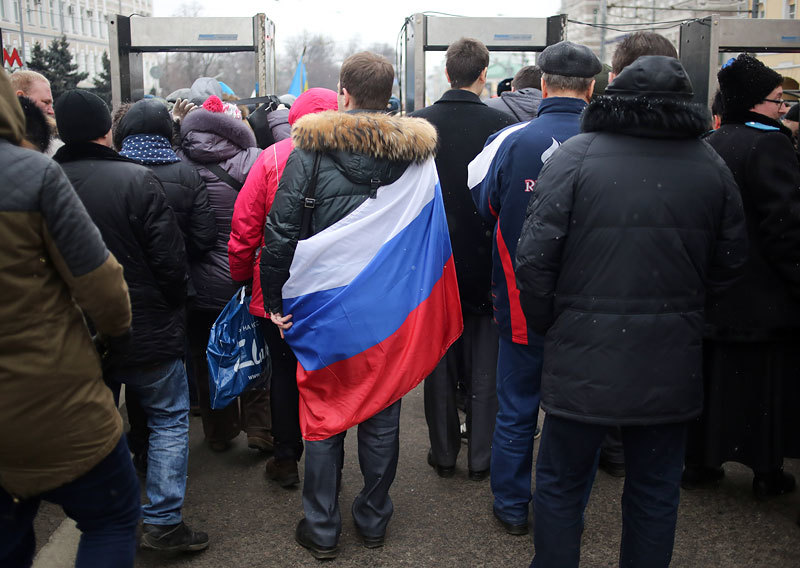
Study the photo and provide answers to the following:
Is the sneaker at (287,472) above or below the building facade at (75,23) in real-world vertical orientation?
below

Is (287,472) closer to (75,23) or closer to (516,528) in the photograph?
(516,528)

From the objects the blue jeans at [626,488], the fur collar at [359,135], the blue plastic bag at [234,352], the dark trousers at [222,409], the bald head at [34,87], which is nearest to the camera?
the blue jeans at [626,488]

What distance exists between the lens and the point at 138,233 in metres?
3.45

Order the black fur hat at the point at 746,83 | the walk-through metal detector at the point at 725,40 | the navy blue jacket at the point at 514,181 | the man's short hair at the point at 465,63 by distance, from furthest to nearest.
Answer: the walk-through metal detector at the point at 725,40 → the man's short hair at the point at 465,63 → the black fur hat at the point at 746,83 → the navy blue jacket at the point at 514,181

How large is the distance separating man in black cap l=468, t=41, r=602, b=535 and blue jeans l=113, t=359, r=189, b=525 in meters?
1.44

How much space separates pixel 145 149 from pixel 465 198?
163cm

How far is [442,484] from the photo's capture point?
435cm

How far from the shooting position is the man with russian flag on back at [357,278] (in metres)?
3.41

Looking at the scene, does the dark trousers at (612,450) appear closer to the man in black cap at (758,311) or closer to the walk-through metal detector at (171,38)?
the man in black cap at (758,311)

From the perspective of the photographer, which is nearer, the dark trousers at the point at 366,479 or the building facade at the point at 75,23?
the dark trousers at the point at 366,479

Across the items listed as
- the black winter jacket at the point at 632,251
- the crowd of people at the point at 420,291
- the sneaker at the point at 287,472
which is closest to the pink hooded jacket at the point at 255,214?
the crowd of people at the point at 420,291

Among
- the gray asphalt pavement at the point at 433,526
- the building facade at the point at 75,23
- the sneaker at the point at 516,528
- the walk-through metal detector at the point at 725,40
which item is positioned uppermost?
the building facade at the point at 75,23

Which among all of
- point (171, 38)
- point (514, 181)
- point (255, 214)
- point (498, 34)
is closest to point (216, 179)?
point (255, 214)

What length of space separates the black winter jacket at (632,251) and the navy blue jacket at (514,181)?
32.1 inches
